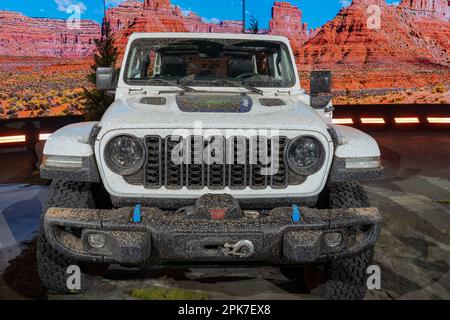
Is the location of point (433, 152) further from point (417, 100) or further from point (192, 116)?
point (417, 100)

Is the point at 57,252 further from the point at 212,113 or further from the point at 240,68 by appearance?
the point at 240,68

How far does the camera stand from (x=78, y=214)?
344cm

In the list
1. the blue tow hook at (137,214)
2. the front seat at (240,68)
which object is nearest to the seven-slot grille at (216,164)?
the blue tow hook at (137,214)

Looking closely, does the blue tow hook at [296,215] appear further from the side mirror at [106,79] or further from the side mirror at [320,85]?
the side mirror at [106,79]

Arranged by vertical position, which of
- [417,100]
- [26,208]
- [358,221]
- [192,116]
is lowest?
[417,100]

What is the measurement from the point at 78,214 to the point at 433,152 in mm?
9706

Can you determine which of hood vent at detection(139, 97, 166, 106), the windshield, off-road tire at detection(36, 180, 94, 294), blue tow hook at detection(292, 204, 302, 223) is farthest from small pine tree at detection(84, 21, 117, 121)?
blue tow hook at detection(292, 204, 302, 223)

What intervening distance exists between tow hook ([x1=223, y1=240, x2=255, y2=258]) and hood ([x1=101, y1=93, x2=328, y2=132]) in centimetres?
73

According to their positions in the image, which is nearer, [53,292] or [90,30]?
[53,292]

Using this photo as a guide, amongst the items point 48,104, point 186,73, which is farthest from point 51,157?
point 48,104

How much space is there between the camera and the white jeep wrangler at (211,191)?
132 inches

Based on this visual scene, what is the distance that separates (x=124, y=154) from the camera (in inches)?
144

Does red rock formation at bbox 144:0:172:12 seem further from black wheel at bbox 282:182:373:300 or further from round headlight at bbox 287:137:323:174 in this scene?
round headlight at bbox 287:137:323:174

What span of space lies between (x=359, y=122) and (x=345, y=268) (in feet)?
42.4
